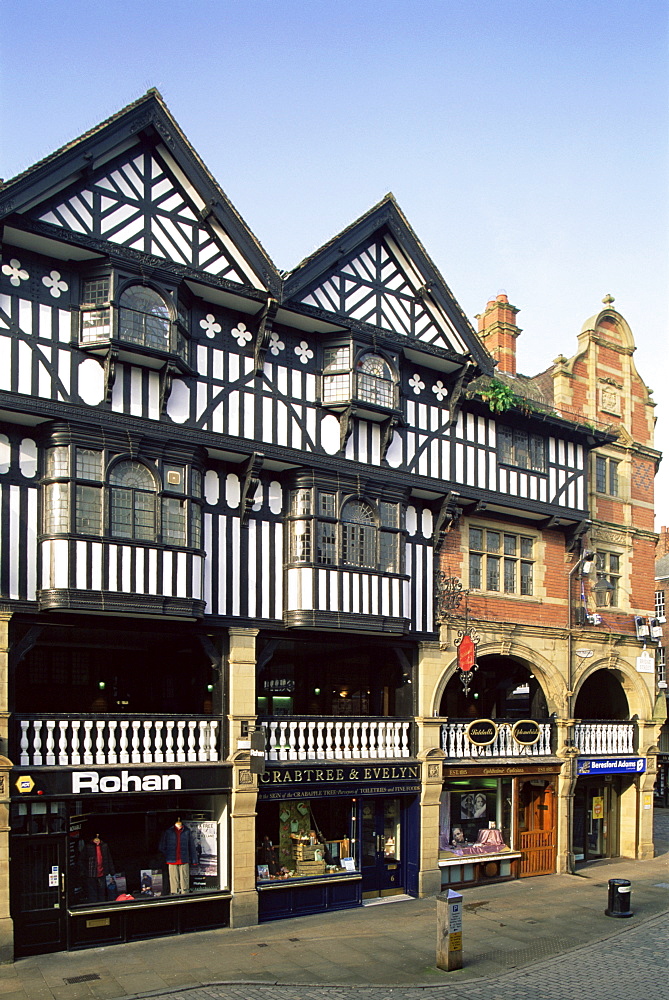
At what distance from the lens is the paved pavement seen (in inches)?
509

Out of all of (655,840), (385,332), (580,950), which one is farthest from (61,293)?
(655,840)

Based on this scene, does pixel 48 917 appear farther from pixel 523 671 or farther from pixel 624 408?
pixel 624 408

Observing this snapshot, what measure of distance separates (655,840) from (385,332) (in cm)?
1810

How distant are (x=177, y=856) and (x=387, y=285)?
12.2m

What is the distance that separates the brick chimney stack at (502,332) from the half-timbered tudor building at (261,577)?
2.80 metres

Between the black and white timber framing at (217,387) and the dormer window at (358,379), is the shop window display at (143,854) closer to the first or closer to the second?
the black and white timber framing at (217,387)

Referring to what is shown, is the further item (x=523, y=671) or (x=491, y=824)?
(x=523, y=671)

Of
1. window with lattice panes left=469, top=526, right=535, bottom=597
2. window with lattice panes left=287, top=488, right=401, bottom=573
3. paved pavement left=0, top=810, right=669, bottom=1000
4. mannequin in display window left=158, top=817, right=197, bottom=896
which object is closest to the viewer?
paved pavement left=0, top=810, right=669, bottom=1000

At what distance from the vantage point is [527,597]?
2206 centimetres

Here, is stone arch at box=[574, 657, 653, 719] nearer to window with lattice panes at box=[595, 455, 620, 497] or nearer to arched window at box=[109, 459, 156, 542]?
window with lattice panes at box=[595, 455, 620, 497]

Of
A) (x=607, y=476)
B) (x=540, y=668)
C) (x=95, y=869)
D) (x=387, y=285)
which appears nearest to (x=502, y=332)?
(x=607, y=476)

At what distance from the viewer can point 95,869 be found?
50.4 ft

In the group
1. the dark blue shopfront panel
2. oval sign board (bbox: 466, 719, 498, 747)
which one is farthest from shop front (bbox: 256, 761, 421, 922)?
oval sign board (bbox: 466, 719, 498, 747)

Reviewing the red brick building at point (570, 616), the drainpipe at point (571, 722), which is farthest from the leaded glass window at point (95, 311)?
the drainpipe at point (571, 722)
